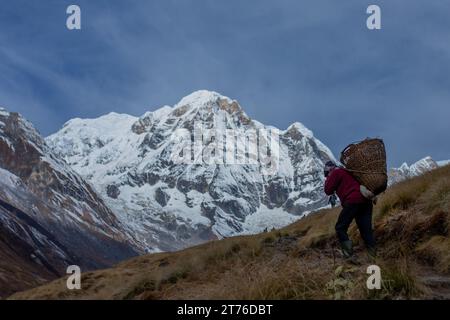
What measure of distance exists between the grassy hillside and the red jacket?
40.4 inches

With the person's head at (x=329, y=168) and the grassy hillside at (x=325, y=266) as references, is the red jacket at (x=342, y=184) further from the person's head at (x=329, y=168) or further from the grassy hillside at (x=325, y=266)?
the grassy hillside at (x=325, y=266)

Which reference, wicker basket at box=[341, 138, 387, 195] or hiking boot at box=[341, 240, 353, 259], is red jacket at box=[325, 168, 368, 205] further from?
hiking boot at box=[341, 240, 353, 259]

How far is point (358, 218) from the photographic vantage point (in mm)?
10430

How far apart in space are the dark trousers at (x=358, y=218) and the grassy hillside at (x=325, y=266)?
43 cm

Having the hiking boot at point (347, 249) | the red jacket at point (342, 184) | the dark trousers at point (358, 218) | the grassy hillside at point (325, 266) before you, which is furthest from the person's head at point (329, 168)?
the grassy hillside at point (325, 266)

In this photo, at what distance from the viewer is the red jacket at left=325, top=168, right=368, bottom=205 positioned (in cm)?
1031

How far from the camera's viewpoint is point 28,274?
143250mm

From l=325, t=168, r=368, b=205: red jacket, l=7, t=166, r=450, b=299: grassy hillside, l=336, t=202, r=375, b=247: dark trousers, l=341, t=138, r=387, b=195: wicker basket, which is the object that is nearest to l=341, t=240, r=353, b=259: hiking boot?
l=336, t=202, r=375, b=247: dark trousers

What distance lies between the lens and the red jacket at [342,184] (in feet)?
33.8

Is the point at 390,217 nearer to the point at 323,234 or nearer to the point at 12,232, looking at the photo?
the point at 323,234

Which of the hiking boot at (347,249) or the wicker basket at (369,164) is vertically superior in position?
the wicker basket at (369,164)

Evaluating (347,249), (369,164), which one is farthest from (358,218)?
(369,164)
